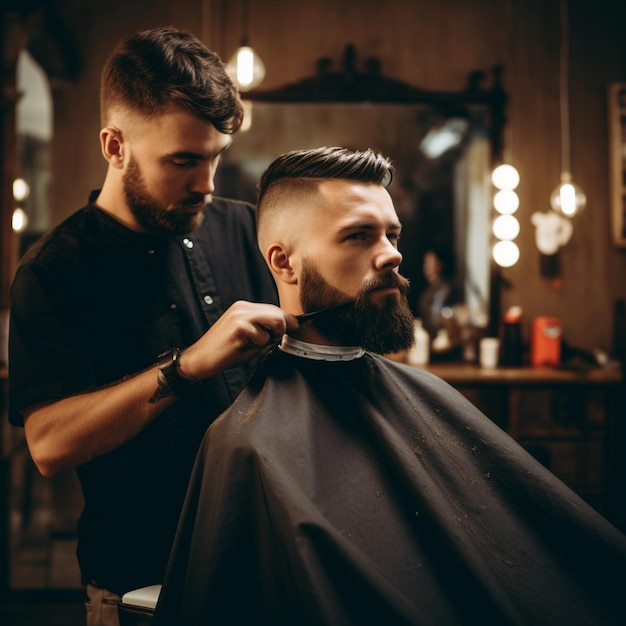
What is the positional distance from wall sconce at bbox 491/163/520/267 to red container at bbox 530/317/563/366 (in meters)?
0.43

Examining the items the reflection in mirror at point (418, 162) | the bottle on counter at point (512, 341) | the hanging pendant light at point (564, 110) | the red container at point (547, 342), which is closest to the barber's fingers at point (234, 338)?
the reflection in mirror at point (418, 162)

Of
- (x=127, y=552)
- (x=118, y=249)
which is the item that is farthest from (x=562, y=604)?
(x=118, y=249)

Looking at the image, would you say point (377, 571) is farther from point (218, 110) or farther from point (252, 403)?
point (218, 110)

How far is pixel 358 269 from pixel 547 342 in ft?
8.67

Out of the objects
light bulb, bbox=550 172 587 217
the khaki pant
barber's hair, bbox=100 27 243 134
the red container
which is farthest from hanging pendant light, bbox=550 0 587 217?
the khaki pant

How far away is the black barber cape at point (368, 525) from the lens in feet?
3.29

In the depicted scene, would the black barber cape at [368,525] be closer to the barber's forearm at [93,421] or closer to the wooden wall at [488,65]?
the barber's forearm at [93,421]

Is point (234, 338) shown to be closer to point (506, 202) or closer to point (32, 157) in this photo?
point (506, 202)

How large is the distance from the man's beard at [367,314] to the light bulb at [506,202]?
2.58 m

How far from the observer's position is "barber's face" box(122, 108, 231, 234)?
4.35ft

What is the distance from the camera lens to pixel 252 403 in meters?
1.27

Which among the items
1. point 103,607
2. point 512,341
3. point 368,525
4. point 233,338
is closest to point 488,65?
point 512,341

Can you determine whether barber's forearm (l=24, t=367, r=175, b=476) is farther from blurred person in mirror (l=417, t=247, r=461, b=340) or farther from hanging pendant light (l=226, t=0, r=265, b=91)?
blurred person in mirror (l=417, t=247, r=461, b=340)

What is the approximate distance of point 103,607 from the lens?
1.45 metres
